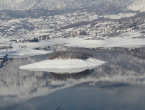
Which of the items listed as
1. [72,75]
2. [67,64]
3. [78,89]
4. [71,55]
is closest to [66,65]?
[67,64]

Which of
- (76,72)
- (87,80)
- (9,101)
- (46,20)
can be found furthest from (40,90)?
(46,20)

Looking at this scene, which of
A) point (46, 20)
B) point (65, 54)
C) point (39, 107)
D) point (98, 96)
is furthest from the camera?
point (46, 20)

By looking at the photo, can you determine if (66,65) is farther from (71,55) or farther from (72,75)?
(72,75)

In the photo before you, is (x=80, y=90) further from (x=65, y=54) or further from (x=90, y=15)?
(x=90, y=15)

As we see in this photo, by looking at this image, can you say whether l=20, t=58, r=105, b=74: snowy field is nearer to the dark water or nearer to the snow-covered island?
the snow-covered island

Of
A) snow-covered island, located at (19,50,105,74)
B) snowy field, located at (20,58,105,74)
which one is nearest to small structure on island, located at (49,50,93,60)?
snow-covered island, located at (19,50,105,74)

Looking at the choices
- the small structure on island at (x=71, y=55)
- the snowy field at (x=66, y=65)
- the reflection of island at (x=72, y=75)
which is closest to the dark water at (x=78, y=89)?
the reflection of island at (x=72, y=75)
